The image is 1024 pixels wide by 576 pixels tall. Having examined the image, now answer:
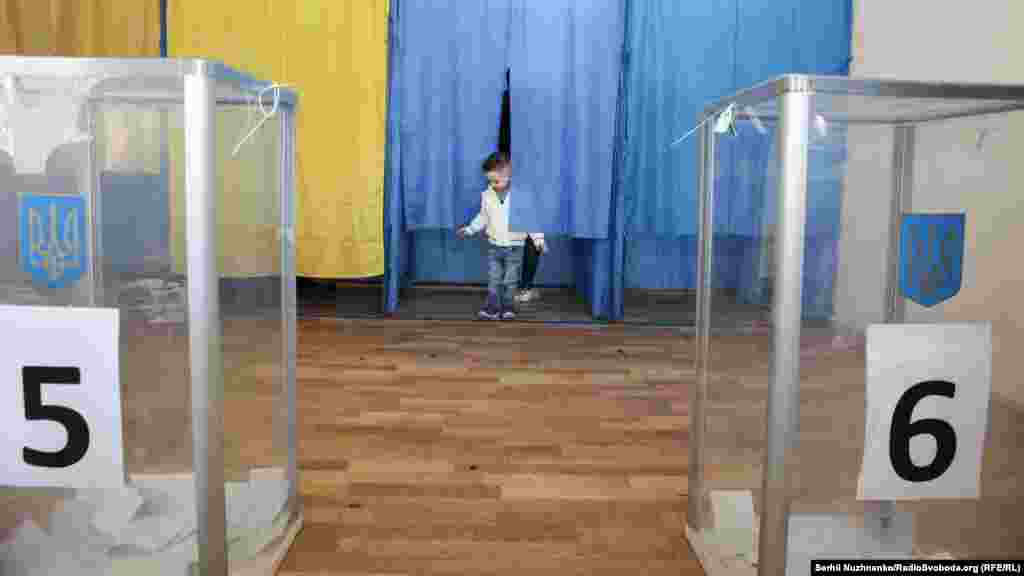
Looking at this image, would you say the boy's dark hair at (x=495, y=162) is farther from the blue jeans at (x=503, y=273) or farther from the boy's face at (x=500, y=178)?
the blue jeans at (x=503, y=273)

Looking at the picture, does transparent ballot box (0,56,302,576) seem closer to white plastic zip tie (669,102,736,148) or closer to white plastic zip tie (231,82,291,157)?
white plastic zip tie (231,82,291,157)

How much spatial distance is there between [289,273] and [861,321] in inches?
44.2

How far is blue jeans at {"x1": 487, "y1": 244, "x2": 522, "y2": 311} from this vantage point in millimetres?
4438

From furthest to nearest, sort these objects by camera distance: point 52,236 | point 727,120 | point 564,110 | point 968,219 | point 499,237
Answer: point 499,237, point 564,110, point 727,120, point 968,219, point 52,236

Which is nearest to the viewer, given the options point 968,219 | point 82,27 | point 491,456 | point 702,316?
point 968,219

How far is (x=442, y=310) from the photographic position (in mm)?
4594

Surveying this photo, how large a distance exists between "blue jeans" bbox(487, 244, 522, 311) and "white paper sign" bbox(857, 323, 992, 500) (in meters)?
3.18

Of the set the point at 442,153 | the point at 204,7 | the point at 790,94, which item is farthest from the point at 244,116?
the point at 204,7

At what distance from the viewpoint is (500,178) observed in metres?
4.20

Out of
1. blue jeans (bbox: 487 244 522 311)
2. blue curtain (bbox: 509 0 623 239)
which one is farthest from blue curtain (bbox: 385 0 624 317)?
blue jeans (bbox: 487 244 522 311)

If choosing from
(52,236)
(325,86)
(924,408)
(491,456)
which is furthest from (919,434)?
(325,86)

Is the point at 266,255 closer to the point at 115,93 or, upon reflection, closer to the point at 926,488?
the point at 115,93

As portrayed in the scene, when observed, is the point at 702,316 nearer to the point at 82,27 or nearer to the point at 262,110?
the point at 262,110

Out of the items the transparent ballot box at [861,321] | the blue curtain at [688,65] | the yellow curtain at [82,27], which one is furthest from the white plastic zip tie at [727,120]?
the yellow curtain at [82,27]
